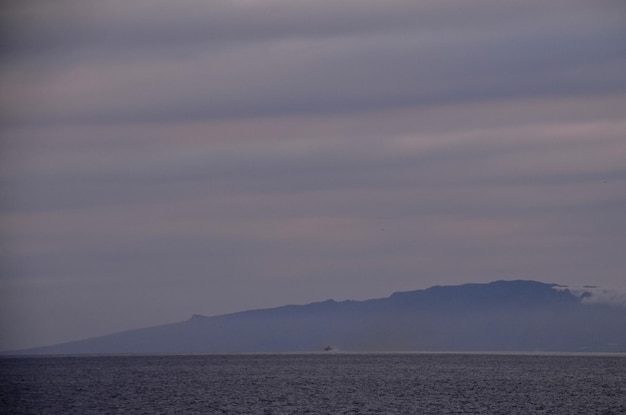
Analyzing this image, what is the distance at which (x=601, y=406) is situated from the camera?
106 meters

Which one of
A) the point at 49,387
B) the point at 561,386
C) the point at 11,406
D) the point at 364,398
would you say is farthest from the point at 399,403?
the point at 49,387

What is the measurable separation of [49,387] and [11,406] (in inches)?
1726

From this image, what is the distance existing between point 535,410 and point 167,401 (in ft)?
127

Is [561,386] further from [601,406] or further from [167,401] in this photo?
[167,401]

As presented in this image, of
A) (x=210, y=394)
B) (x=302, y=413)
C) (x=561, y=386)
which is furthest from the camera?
(x=561, y=386)

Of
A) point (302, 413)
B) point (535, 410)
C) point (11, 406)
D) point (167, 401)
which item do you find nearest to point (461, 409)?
point (535, 410)

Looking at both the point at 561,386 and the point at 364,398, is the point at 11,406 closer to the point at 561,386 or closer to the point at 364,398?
the point at 364,398

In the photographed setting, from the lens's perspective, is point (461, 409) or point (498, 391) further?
point (498, 391)

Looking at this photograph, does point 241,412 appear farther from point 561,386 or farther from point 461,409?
point 561,386

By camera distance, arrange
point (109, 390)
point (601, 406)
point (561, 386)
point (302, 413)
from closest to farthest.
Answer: point (302, 413), point (601, 406), point (109, 390), point (561, 386)

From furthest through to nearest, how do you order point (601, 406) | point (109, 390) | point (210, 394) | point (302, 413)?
point (109, 390), point (210, 394), point (601, 406), point (302, 413)

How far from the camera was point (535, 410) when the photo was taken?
99875mm

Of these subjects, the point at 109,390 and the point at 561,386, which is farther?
the point at 561,386

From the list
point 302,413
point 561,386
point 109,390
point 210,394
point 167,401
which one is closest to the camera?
point 302,413
